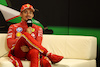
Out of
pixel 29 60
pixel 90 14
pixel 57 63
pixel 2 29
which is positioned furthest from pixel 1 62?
pixel 90 14

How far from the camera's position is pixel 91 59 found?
152 inches

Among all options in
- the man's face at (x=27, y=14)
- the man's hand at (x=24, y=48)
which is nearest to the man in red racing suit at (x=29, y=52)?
the man's hand at (x=24, y=48)

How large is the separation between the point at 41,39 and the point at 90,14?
4.14 ft

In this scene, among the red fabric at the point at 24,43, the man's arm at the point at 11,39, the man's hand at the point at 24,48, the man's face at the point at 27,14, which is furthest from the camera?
the man's face at the point at 27,14

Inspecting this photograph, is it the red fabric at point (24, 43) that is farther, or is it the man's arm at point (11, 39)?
the man's arm at point (11, 39)

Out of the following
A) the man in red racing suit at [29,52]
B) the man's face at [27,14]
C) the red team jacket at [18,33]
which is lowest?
the man in red racing suit at [29,52]

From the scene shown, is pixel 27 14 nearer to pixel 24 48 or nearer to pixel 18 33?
pixel 18 33

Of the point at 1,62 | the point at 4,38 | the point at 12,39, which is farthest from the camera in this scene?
the point at 4,38

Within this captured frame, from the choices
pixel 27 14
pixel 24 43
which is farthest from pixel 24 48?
pixel 27 14

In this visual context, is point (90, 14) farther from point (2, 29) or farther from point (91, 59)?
point (2, 29)

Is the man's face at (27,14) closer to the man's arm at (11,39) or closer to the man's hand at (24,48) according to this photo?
the man's arm at (11,39)

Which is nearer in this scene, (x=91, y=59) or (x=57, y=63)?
(x=57, y=63)

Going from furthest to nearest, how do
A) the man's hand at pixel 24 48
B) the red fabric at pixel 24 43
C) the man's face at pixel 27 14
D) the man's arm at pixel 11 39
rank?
the man's face at pixel 27 14 → the man's arm at pixel 11 39 → the man's hand at pixel 24 48 → the red fabric at pixel 24 43

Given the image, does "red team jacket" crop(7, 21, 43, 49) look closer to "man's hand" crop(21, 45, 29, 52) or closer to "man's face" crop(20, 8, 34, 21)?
"man's face" crop(20, 8, 34, 21)
